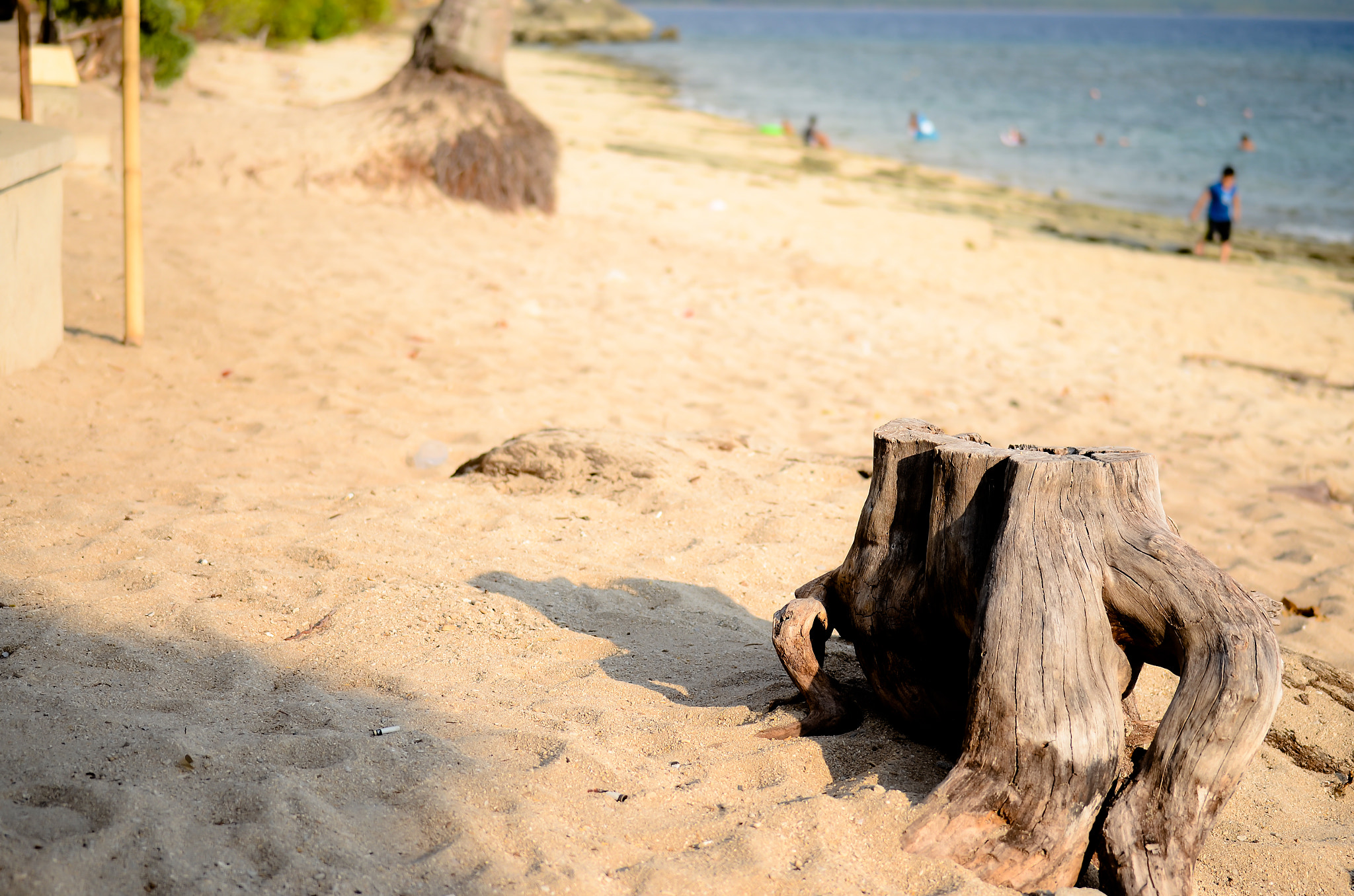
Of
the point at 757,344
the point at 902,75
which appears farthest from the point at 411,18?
the point at 757,344

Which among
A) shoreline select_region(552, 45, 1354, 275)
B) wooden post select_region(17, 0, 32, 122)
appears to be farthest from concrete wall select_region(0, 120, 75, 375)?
shoreline select_region(552, 45, 1354, 275)

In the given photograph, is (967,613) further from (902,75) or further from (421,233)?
(902,75)

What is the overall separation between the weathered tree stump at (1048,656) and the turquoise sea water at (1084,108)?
15.9 m

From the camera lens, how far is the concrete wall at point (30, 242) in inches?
171

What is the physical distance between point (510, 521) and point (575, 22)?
59.4 meters

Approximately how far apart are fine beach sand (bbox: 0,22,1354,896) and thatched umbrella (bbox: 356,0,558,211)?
0.33 meters

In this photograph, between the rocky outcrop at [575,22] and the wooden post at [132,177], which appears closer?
the wooden post at [132,177]

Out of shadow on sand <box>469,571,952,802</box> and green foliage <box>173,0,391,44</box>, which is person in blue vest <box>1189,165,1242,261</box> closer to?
shadow on sand <box>469,571,952,802</box>

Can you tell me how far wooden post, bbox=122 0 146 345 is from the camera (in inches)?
195

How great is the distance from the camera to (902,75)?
46.1 metres

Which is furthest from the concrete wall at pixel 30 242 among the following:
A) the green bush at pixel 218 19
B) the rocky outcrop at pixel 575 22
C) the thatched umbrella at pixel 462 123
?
the rocky outcrop at pixel 575 22

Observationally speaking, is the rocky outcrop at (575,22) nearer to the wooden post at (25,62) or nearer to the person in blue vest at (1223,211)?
the person in blue vest at (1223,211)

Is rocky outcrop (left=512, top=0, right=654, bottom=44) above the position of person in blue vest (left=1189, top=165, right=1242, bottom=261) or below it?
above

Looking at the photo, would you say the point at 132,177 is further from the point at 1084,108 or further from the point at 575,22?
the point at 575,22
